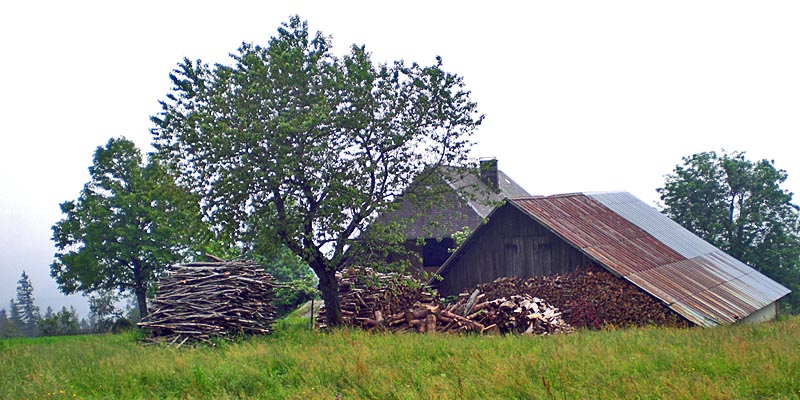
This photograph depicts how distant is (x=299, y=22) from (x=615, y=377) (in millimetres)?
12922

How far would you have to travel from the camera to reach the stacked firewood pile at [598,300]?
691 inches

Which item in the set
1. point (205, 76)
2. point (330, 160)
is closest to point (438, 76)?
point (330, 160)

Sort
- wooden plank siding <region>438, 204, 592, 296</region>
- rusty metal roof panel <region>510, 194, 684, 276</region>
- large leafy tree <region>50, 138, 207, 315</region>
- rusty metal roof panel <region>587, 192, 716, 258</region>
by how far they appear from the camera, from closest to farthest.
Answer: rusty metal roof panel <region>510, 194, 684, 276</region>
wooden plank siding <region>438, 204, 592, 296</region>
rusty metal roof panel <region>587, 192, 716, 258</region>
large leafy tree <region>50, 138, 207, 315</region>

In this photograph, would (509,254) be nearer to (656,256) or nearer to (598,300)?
(598,300)

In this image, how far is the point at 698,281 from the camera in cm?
2092

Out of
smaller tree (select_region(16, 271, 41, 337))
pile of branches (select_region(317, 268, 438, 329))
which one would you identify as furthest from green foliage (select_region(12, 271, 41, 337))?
pile of branches (select_region(317, 268, 438, 329))

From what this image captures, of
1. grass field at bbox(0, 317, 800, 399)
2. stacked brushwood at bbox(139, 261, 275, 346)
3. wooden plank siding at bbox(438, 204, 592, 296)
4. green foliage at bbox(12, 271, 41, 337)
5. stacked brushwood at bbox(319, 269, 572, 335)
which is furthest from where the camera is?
green foliage at bbox(12, 271, 41, 337)

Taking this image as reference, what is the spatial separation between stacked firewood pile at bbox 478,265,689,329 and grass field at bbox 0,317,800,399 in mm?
2965

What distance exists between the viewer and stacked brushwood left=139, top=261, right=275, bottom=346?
16672 mm

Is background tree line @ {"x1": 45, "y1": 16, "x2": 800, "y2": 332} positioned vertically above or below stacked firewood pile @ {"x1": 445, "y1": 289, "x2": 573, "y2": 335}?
above

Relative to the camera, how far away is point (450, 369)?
1097 centimetres

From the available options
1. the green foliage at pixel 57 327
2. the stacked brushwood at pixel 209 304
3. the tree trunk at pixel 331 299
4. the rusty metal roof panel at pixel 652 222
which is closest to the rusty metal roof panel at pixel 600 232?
the rusty metal roof panel at pixel 652 222

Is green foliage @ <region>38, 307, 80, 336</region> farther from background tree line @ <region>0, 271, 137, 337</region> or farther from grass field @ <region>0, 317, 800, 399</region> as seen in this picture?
grass field @ <region>0, 317, 800, 399</region>

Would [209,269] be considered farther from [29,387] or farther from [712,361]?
[712,361]
